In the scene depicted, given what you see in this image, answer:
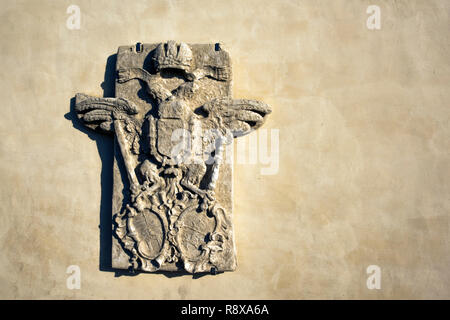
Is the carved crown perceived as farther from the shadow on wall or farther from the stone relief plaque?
the shadow on wall

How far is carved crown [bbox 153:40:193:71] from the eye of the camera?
3326 mm

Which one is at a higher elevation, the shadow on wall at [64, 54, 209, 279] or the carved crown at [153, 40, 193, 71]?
the carved crown at [153, 40, 193, 71]

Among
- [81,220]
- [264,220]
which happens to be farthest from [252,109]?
[81,220]

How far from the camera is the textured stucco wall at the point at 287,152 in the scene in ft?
11.0

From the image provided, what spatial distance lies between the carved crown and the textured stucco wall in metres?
0.24

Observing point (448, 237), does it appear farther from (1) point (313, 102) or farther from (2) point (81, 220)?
(2) point (81, 220)

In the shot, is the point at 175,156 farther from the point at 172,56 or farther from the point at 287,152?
the point at 287,152

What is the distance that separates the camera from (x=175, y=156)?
3283 millimetres

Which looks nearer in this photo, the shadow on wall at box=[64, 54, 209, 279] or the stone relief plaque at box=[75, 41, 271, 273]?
the stone relief plaque at box=[75, 41, 271, 273]

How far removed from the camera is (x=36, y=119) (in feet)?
11.7

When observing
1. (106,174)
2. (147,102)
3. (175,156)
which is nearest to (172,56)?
(147,102)

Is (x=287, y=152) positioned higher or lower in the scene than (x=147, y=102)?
lower

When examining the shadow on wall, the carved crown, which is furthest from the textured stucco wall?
the carved crown

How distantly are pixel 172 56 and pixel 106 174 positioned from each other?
1110mm
